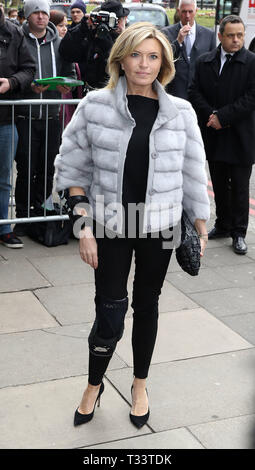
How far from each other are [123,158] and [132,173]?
87 mm

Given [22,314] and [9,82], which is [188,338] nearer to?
[22,314]

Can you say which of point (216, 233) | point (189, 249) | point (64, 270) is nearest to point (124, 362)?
point (189, 249)

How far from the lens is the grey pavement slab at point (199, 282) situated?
5.94 meters

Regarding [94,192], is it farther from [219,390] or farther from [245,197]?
[245,197]

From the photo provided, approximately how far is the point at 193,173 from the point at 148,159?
0.92 ft

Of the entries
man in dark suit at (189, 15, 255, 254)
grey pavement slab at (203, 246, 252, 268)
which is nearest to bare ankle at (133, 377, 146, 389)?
grey pavement slab at (203, 246, 252, 268)

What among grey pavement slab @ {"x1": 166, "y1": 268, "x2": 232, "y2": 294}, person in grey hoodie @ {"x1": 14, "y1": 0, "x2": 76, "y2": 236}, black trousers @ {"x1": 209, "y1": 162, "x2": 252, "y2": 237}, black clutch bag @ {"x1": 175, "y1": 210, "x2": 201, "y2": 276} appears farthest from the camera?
black trousers @ {"x1": 209, "y1": 162, "x2": 252, "y2": 237}

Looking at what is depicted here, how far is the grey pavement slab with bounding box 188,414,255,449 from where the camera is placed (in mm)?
3693

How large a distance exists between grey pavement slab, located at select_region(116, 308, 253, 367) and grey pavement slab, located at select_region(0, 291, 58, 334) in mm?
576

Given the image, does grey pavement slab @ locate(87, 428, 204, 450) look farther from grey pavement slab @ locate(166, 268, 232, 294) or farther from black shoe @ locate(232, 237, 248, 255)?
black shoe @ locate(232, 237, 248, 255)

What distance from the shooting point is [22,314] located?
524 cm

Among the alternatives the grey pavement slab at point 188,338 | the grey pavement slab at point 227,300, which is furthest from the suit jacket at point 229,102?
the grey pavement slab at point 188,338

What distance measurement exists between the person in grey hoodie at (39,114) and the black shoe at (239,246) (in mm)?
1762

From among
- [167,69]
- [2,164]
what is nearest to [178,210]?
[167,69]
